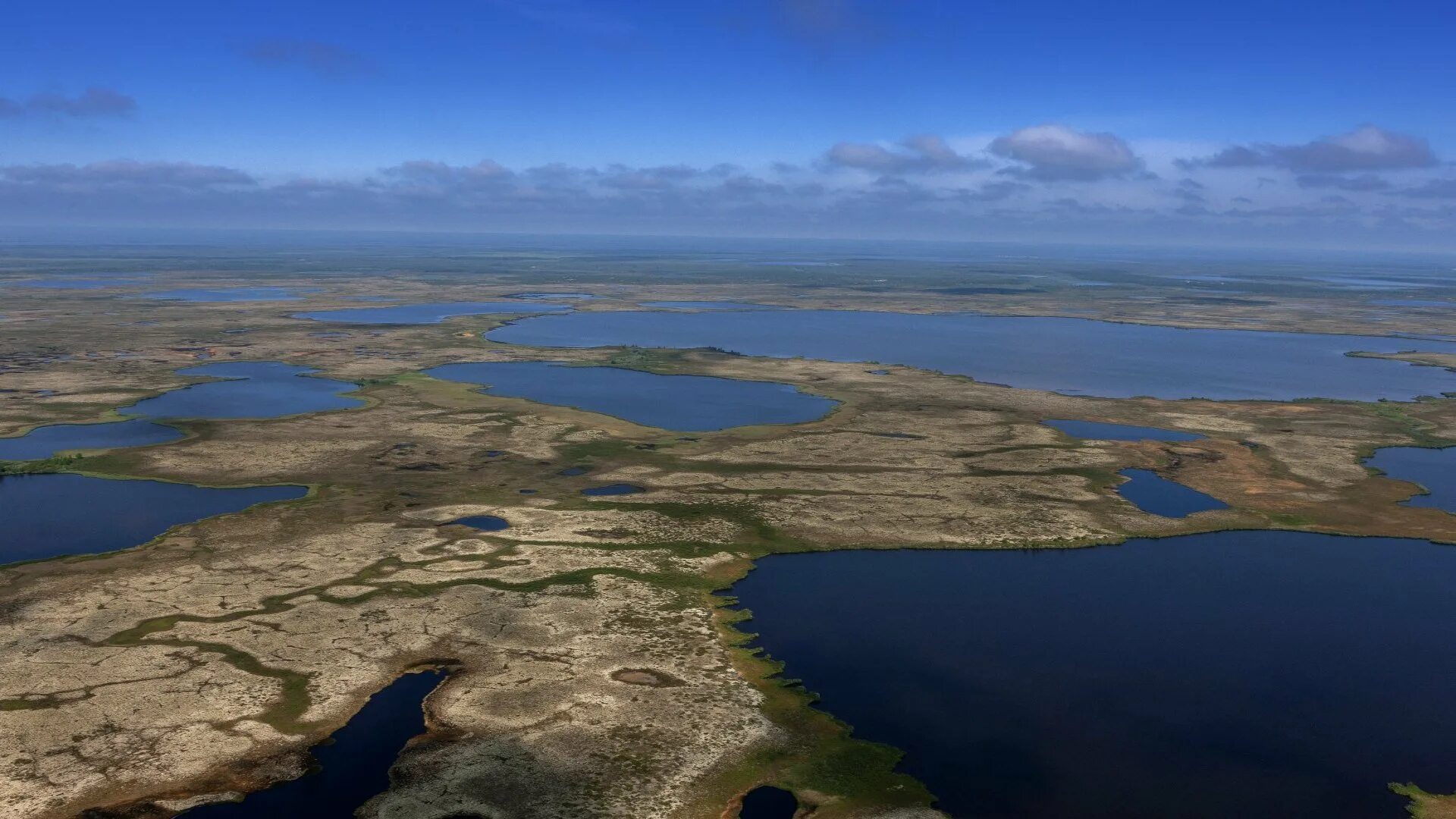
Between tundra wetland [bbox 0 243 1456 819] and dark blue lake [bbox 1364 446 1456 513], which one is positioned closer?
tundra wetland [bbox 0 243 1456 819]

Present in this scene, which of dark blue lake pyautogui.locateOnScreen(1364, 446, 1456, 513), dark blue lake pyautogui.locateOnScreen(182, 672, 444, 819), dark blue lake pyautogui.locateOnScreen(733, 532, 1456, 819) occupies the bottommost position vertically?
dark blue lake pyautogui.locateOnScreen(182, 672, 444, 819)

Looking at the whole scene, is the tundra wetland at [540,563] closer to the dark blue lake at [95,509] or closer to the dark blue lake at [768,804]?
the dark blue lake at [768,804]

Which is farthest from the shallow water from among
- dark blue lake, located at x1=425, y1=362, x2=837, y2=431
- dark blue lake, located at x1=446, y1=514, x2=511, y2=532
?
dark blue lake, located at x1=425, y1=362, x2=837, y2=431

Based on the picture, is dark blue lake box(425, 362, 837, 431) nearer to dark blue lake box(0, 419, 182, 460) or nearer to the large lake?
the large lake

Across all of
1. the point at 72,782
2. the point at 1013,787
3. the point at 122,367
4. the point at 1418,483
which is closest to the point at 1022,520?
the point at 1013,787

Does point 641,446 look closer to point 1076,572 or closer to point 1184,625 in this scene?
point 1076,572

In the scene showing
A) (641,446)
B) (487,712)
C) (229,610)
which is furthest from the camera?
(641,446)

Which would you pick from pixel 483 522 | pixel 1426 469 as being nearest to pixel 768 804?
pixel 483 522
